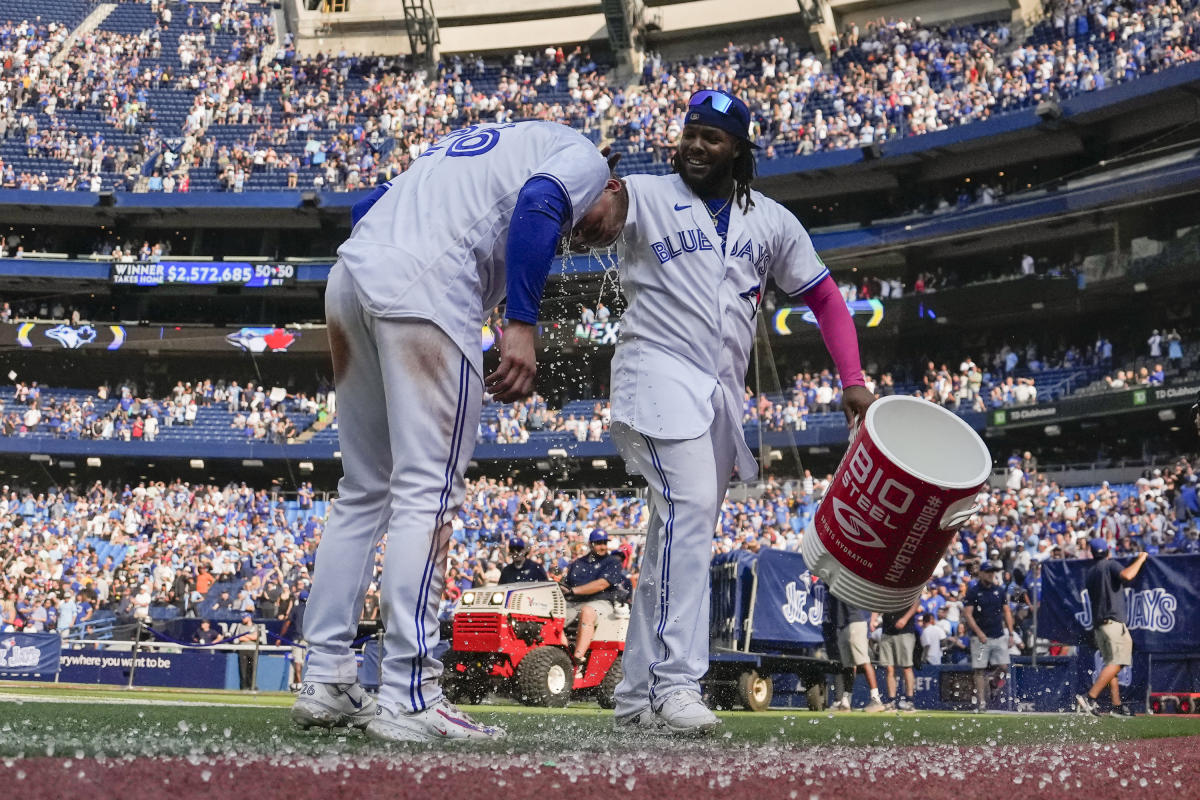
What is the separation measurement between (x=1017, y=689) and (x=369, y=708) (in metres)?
11.8

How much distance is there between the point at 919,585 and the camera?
3.88m

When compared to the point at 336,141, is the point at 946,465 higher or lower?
lower

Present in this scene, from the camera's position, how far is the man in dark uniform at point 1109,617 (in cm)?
1123

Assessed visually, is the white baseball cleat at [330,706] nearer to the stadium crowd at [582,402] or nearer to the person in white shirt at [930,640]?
the person in white shirt at [930,640]

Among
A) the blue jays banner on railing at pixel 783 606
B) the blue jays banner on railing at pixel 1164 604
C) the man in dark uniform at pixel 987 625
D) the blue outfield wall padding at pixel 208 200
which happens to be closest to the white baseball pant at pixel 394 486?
the blue jays banner on railing at pixel 783 606

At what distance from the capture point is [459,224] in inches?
139

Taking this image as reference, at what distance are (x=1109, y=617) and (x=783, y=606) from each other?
330cm

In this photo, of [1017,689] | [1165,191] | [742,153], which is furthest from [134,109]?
[742,153]

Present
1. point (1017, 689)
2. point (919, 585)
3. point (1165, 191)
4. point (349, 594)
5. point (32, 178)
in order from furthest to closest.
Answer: point (32, 178)
point (1165, 191)
point (1017, 689)
point (919, 585)
point (349, 594)

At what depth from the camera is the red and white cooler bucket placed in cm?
367

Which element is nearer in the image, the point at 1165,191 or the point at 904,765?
the point at 904,765

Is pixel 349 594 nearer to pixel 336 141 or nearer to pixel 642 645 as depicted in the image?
pixel 642 645

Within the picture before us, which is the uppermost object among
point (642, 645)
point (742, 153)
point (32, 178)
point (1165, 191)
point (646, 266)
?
point (32, 178)

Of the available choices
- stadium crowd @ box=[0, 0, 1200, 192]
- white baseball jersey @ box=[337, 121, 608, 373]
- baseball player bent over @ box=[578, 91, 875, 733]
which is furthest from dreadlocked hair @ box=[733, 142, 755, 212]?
stadium crowd @ box=[0, 0, 1200, 192]
